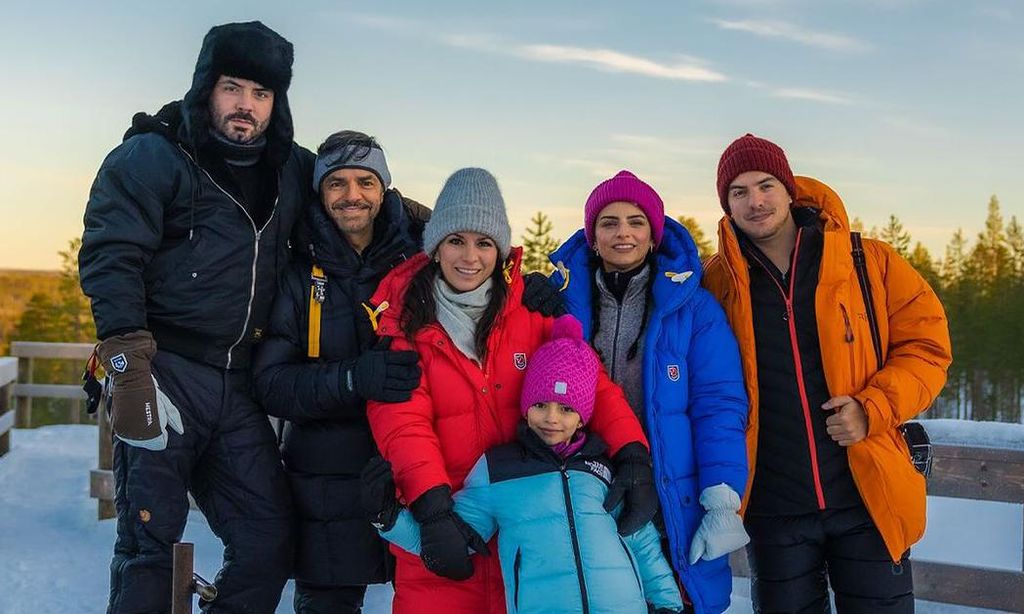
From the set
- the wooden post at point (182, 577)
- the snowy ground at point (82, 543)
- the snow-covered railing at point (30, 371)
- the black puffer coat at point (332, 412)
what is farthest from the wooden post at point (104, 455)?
the wooden post at point (182, 577)

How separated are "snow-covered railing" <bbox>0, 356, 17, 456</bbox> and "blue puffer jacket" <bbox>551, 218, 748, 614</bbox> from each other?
7.85 m

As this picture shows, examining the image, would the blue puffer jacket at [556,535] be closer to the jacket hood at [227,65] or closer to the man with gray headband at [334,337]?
the man with gray headband at [334,337]

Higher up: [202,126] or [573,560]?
[202,126]

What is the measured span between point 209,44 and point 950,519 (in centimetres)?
578

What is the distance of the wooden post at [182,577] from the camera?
282cm

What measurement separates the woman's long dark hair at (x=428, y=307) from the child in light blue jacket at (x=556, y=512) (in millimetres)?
184

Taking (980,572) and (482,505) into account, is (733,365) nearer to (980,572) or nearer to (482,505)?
(482,505)

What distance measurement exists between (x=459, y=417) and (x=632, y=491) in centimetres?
60

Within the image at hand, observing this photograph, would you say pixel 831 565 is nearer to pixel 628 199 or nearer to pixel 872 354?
pixel 872 354

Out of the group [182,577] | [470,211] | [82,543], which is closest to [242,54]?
[470,211]

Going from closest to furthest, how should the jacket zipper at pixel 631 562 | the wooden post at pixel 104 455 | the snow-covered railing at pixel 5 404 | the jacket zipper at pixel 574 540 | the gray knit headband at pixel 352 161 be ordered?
the jacket zipper at pixel 574 540
the jacket zipper at pixel 631 562
the gray knit headband at pixel 352 161
the wooden post at pixel 104 455
the snow-covered railing at pixel 5 404

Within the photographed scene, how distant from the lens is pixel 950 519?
21.3 ft

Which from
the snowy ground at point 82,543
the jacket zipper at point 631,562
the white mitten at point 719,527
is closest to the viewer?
the jacket zipper at point 631,562

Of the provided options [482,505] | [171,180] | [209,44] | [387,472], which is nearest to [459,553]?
[482,505]
